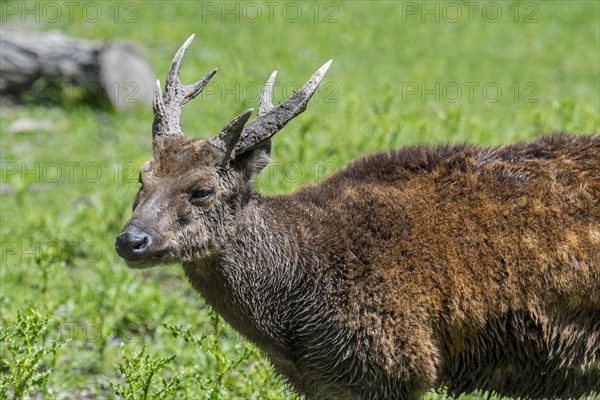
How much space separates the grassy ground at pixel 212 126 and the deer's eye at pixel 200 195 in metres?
1.03

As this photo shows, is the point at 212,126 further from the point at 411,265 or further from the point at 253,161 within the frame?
the point at 411,265

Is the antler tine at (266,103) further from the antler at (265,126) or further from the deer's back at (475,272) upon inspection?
the deer's back at (475,272)

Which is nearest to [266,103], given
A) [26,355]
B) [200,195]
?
[200,195]

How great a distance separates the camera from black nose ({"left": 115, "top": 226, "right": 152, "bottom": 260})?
18.5 feet

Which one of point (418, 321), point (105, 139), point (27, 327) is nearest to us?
point (418, 321)

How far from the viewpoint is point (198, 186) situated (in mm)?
5938

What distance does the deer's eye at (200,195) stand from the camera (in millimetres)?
5953

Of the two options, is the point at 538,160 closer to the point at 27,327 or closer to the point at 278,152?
the point at 27,327

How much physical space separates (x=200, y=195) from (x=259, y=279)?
0.66 m

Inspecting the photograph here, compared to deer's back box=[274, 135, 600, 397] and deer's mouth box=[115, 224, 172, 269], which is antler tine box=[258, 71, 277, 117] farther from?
deer's mouth box=[115, 224, 172, 269]

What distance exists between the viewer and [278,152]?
10.9m

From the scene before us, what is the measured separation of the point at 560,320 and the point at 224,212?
2134mm

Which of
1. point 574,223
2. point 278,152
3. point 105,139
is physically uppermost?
point 574,223

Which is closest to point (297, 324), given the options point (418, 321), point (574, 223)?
point (418, 321)
